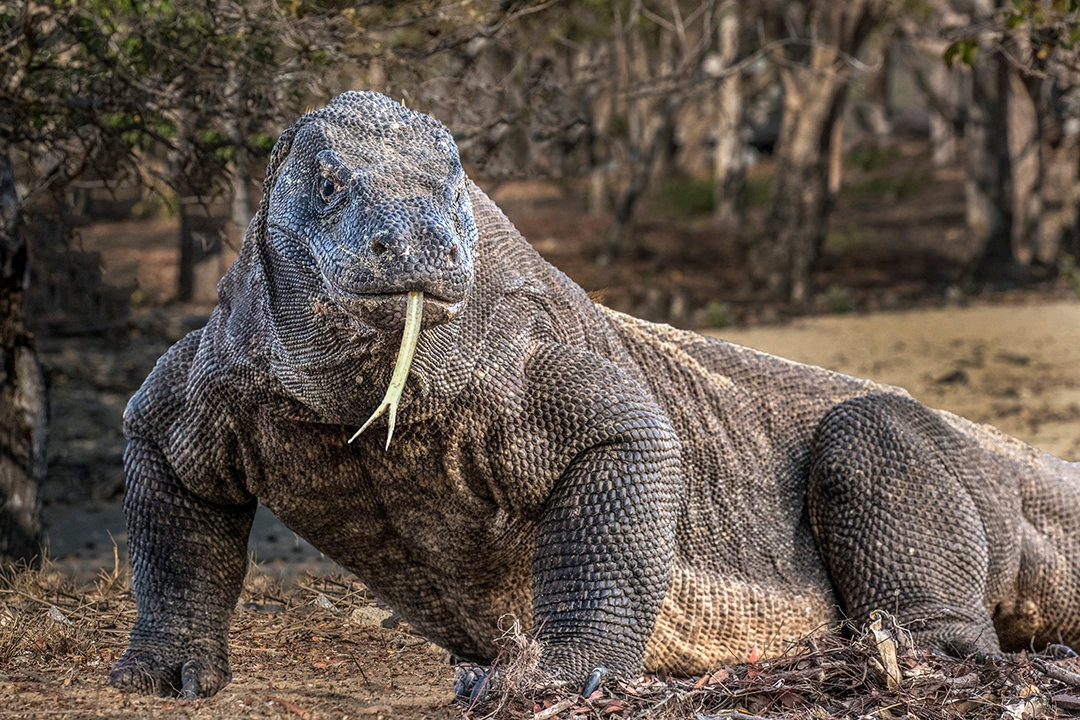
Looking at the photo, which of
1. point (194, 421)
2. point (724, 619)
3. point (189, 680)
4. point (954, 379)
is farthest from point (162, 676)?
point (954, 379)

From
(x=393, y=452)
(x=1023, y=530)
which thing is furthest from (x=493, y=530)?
(x=1023, y=530)

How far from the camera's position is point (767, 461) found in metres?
4.77

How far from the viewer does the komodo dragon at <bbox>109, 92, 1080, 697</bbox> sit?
3262mm

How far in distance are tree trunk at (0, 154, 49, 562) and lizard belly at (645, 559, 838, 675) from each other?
340cm

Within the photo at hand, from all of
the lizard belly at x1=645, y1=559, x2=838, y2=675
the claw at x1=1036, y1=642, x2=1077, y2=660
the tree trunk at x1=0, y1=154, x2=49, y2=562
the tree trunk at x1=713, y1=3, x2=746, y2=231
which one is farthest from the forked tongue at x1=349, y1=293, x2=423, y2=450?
the tree trunk at x1=713, y1=3, x2=746, y2=231

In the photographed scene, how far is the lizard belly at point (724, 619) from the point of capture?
173 inches

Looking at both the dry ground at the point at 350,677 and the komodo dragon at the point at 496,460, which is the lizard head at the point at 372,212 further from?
the dry ground at the point at 350,677

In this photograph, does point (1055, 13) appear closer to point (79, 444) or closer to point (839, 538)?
point (839, 538)

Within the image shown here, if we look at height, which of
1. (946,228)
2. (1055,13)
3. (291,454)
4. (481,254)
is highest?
(1055,13)

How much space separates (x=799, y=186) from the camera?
17.7 m

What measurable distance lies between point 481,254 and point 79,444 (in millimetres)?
7441

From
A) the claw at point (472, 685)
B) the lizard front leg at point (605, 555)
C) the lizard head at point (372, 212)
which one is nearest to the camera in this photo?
the lizard head at point (372, 212)

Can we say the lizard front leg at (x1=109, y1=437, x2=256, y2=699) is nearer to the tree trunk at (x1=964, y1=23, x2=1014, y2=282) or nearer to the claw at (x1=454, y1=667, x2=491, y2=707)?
the claw at (x1=454, y1=667, x2=491, y2=707)

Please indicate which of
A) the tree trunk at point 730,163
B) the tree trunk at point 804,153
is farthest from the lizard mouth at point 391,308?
the tree trunk at point 730,163
